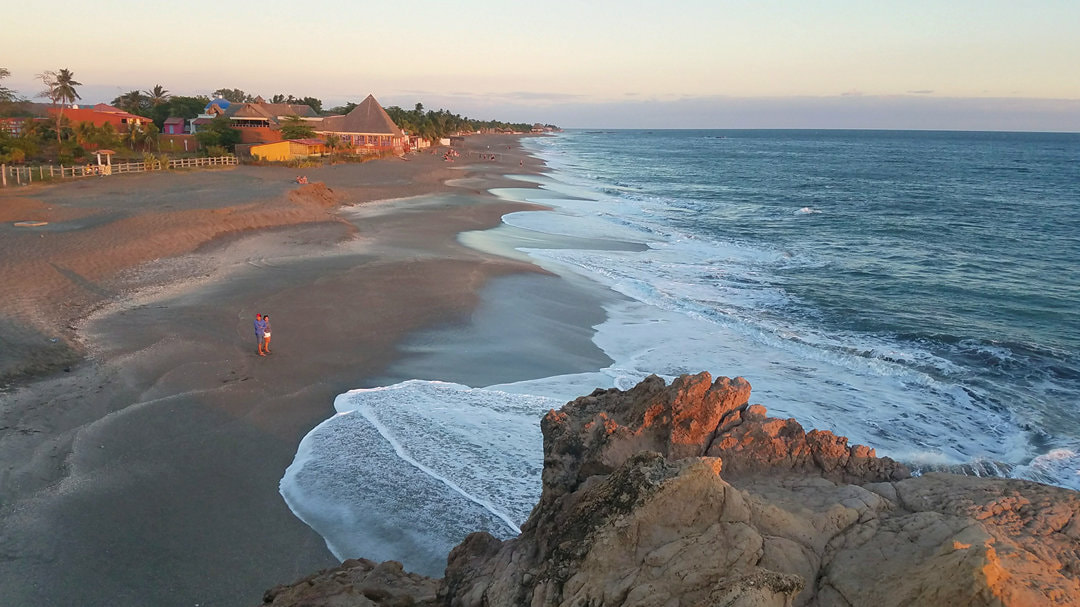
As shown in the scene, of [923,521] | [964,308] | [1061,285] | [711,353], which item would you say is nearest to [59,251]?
[711,353]

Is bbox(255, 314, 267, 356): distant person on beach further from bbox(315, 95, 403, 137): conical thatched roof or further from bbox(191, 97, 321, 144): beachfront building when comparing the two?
bbox(315, 95, 403, 137): conical thatched roof

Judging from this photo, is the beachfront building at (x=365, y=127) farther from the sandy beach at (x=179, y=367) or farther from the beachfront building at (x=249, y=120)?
the sandy beach at (x=179, y=367)

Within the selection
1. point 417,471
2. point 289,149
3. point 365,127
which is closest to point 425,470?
point 417,471

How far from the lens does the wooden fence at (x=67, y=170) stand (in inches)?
1475

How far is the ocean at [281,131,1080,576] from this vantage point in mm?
10422

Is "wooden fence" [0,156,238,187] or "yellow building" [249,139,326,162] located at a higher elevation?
"yellow building" [249,139,326,162]

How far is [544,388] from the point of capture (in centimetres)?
1459

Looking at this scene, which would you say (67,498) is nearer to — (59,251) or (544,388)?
(544,388)

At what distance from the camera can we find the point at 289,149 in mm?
61188

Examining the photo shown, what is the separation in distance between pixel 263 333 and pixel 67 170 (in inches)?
1345

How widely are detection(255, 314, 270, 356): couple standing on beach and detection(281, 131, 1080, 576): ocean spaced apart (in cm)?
310

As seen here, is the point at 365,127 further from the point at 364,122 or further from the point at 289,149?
the point at 289,149

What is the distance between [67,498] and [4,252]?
16.1m

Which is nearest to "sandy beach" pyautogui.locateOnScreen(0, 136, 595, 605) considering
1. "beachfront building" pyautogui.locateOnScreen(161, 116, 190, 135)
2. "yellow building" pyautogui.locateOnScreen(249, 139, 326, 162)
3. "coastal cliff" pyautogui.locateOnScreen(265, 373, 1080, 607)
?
"coastal cliff" pyautogui.locateOnScreen(265, 373, 1080, 607)
